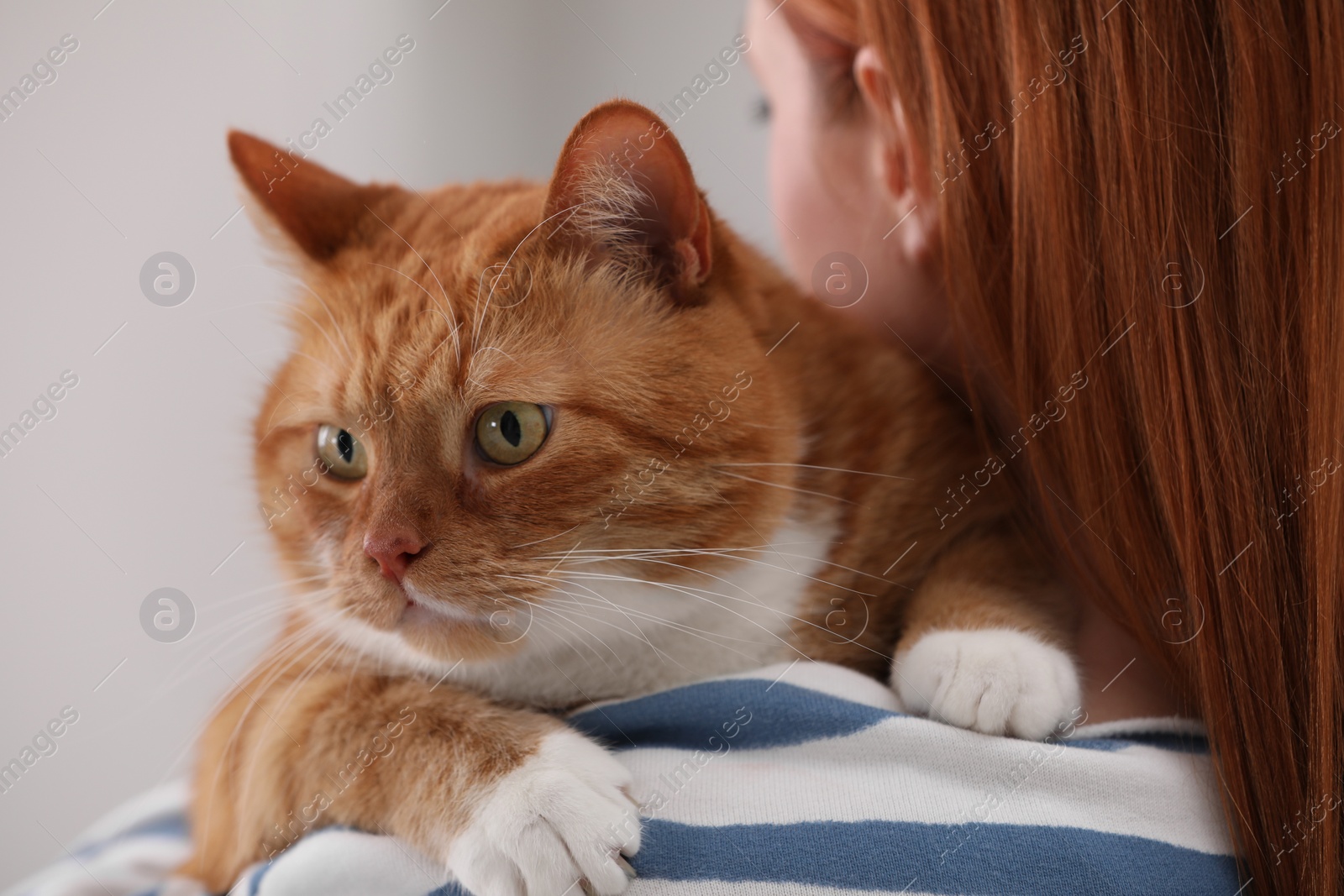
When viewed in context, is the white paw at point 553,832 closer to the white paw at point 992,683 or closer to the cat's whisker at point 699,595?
the cat's whisker at point 699,595

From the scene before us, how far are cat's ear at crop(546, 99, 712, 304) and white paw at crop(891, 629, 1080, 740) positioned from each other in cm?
57

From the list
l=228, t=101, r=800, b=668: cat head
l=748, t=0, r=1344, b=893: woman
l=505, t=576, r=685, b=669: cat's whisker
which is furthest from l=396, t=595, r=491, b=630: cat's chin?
l=748, t=0, r=1344, b=893: woman

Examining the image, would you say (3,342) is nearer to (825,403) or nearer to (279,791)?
(279,791)

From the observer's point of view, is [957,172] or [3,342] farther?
[3,342]

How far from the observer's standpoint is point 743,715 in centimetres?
104

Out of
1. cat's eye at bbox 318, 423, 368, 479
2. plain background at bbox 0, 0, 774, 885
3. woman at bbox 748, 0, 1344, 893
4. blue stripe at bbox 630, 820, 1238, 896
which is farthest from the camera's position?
plain background at bbox 0, 0, 774, 885

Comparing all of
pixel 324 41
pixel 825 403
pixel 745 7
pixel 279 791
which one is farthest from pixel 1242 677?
pixel 324 41

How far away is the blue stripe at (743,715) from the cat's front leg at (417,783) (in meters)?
0.09

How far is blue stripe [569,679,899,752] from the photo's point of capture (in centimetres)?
101

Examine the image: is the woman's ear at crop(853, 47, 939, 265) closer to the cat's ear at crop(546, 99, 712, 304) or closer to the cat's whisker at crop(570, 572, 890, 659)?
the cat's ear at crop(546, 99, 712, 304)

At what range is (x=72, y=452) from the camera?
5.28 ft

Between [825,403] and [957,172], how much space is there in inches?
15.4

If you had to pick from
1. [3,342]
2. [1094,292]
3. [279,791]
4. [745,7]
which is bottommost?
[279,791]

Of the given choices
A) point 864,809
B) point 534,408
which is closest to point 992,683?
point 864,809
